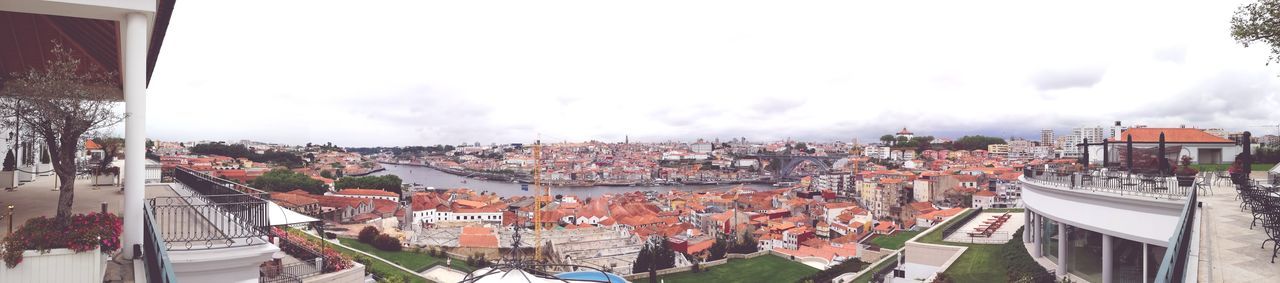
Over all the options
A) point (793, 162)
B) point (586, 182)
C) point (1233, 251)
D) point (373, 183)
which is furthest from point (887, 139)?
point (1233, 251)

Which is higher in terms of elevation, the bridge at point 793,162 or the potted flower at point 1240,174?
the potted flower at point 1240,174

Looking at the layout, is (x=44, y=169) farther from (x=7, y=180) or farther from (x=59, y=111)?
(x=59, y=111)

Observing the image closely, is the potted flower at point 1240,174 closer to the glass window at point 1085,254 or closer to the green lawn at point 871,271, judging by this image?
the glass window at point 1085,254

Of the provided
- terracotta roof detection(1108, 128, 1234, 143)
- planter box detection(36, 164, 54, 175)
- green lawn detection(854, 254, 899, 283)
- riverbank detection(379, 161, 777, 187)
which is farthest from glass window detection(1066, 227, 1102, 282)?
riverbank detection(379, 161, 777, 187)

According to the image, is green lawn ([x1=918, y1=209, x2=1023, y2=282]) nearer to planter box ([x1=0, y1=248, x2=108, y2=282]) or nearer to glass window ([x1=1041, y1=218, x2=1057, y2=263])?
glass window ([x1=1041, y1=218, x2=1057, y2=263])

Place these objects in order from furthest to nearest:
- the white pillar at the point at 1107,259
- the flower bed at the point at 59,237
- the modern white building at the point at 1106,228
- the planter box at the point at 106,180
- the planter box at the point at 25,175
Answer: the planter box at the point at 106,180
the planter box at the point at 25,175
the white pillar at the point at 1107,259
the modern white building at the point at 1106,228
the flower bed at the point at 59,237

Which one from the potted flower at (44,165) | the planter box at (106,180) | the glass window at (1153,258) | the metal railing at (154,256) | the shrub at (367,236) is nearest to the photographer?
the metal railing at (154,256)

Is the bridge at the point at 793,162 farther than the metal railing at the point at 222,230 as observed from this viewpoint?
Yes

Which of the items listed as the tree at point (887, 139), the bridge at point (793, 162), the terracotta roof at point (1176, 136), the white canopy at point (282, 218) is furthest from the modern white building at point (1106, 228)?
the tree at point (887, 139)
